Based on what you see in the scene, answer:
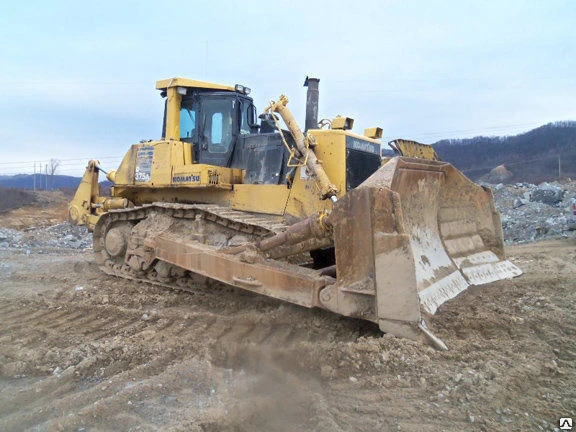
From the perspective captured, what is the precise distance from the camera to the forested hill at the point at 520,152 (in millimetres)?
44156

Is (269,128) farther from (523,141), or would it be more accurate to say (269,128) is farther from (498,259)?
(523,141)

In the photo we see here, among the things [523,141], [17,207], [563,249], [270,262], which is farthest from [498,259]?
[523,141]

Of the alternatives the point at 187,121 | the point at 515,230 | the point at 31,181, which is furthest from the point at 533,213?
the point at 31,181

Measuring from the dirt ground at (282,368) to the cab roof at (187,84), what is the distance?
341 centimetres

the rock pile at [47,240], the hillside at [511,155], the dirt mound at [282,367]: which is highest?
the hillside at [511,155]

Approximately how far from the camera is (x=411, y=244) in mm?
4102

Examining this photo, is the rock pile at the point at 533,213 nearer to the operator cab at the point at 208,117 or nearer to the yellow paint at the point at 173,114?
the operator cab at the point at 208,117

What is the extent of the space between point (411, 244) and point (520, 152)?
53924mm

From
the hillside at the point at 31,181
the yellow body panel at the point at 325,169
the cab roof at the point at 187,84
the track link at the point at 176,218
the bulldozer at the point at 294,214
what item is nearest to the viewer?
the bulldozer at the point at 294,214

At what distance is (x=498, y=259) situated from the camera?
19.8ft

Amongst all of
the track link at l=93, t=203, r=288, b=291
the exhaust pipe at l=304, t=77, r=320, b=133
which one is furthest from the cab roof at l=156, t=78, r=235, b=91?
the track link at l=93, t=203, r=288, b=291

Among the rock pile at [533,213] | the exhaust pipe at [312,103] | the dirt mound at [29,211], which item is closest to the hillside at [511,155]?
the dirt mound at [29,211]

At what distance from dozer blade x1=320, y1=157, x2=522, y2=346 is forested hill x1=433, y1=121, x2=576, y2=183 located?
4082 centimetres

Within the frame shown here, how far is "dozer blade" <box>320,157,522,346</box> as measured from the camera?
10.8ft
